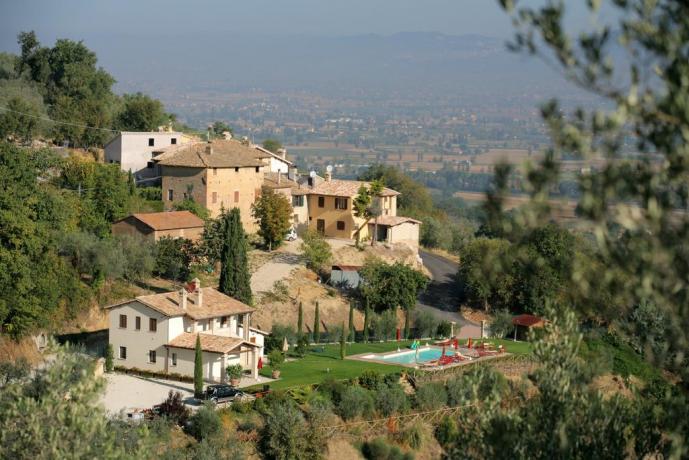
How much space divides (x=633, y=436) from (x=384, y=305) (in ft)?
104

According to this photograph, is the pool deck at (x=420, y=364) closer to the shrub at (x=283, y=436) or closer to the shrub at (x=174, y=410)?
the shrub at (x=283, y=436)

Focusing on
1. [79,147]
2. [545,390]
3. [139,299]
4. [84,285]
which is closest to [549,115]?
[545,390]

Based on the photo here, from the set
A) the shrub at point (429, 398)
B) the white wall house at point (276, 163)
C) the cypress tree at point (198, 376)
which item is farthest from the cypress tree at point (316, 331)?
the white wall house at point (276, 163)

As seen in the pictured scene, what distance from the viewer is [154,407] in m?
31.8

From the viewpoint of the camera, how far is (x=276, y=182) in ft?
186

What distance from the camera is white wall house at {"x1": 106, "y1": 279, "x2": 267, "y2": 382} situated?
3616 centimetres

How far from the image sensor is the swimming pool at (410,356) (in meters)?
40.8

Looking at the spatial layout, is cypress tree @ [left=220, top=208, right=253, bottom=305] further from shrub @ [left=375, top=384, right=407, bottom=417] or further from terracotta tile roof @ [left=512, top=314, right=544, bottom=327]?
terracotta tile roof @ [left=512, top=314, right=544, bottom=327]

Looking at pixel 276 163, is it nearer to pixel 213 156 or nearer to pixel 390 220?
pixel 390 220

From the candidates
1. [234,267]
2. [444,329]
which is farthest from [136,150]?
[444,329]

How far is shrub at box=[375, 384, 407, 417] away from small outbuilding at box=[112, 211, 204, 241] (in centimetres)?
1461

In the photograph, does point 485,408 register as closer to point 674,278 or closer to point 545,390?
point 545,390

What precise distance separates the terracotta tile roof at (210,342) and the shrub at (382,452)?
209 inches

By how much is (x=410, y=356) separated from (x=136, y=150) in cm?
2026
